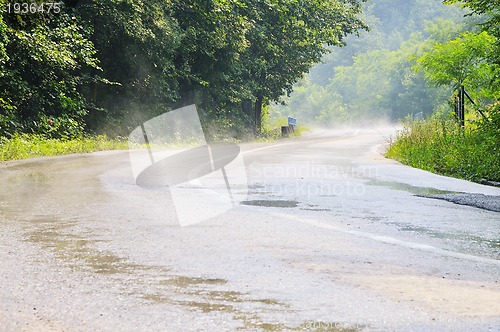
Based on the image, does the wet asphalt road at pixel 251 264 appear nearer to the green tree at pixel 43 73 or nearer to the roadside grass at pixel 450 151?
the roadside grass at pixel 450 151

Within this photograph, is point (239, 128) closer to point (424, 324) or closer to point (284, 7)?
point (284, 7)

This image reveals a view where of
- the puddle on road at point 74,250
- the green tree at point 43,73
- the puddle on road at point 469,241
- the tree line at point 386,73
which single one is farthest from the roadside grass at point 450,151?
the tree line at point 386,73

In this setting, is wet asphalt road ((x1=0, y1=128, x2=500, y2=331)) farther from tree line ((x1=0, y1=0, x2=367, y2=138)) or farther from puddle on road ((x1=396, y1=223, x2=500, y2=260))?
tree line ((x1=0, y1=0, x2=367, y2=138))

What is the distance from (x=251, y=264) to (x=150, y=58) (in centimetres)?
2959

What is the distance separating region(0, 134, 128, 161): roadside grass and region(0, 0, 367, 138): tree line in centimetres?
62

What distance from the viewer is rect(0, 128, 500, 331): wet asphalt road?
472 centimetres

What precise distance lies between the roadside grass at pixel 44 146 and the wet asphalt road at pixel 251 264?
11.1 metres

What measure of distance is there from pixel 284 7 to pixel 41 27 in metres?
20.7

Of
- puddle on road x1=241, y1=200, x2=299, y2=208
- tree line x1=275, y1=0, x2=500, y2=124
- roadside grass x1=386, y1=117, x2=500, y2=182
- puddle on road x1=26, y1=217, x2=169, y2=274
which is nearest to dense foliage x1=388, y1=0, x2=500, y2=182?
roadside grass x1=386, y1=117, x2=500, y2=182


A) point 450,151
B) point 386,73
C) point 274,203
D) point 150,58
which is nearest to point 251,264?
point 274,203

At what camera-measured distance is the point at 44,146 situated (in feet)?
84.2

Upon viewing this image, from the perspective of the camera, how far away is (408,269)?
6.18 meters

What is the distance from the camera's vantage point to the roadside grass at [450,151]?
1731 cm

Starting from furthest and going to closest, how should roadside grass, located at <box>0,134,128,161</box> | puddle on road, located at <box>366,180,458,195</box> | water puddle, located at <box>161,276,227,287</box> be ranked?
roadside grass, located at <box>0,134,128,161</box>
puddle on road, located at <box>366,180,458,195</box>
water puddle, located at <box>161,276,227,287</box>
